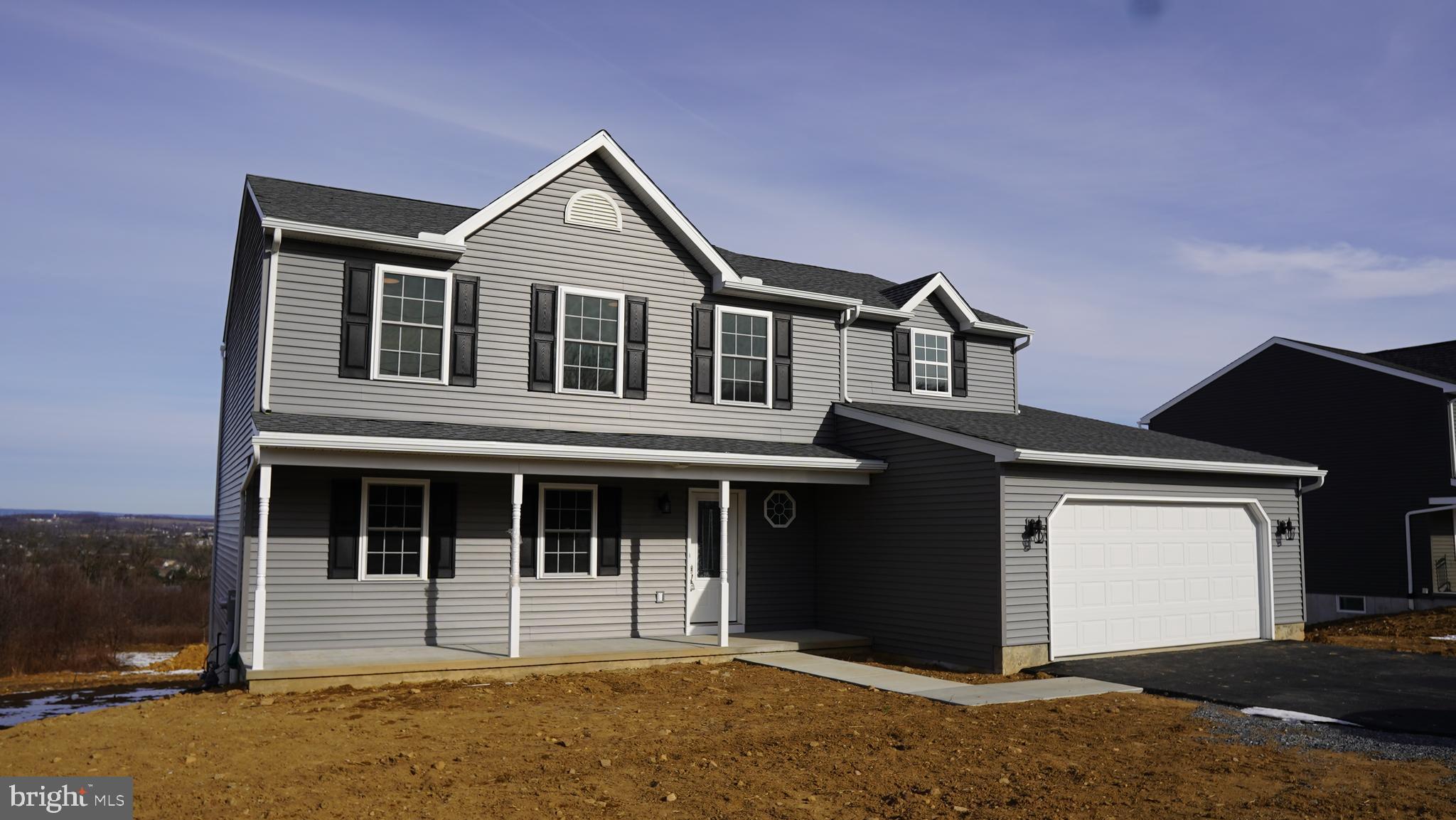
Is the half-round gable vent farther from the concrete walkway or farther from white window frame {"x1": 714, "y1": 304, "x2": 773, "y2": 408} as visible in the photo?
the concrete walkway

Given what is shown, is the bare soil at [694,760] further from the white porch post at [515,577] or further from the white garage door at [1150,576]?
the white garage door at [1150,576]

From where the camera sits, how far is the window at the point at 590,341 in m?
14.6

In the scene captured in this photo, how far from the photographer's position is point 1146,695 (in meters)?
11.3

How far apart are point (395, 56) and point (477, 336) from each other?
3.94 meters

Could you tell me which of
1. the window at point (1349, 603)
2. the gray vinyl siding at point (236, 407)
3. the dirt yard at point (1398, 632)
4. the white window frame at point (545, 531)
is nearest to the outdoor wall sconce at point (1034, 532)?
the white window frame at point (545, 531)

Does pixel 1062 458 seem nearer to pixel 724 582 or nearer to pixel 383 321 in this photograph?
pixel 724 582

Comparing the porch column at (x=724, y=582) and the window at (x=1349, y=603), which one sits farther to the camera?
the window at (x=1349, y=603)

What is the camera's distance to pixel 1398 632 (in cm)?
1905

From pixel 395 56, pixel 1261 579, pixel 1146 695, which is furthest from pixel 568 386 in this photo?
pixel 1261 579

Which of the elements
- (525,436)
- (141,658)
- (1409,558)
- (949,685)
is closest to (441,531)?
(525,436)

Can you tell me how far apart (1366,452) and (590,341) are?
2003 cm

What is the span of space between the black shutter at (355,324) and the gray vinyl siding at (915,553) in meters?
7.51

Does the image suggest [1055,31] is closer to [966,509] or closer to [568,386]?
[966,509]

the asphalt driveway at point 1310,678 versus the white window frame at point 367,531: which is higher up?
the white window frame at point 367,531
